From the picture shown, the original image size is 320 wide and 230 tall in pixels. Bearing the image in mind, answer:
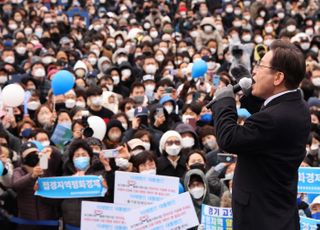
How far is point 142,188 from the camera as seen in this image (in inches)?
233

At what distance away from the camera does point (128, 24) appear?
18859 millimetres

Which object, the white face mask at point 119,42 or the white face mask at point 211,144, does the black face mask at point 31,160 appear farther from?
the white face mask at point 119,42

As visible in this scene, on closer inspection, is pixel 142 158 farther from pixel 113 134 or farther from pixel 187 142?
pixel 113 134

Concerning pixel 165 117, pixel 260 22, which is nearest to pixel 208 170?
pixel 165 117

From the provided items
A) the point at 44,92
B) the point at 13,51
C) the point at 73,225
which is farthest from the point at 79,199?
the point at 13,51

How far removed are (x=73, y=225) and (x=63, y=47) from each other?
30.7 ft

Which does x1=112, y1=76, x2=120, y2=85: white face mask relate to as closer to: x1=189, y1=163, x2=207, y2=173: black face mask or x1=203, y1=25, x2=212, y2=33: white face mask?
x1=203, y1=25, x2=212, y2=33: white face mask

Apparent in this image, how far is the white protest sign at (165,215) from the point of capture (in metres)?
5.28

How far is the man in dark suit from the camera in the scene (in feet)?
10.7

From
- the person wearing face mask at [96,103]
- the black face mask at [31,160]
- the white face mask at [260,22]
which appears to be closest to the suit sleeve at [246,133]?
the black face mask at [31,160]

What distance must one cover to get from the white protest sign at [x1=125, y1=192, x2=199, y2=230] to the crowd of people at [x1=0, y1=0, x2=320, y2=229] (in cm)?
65

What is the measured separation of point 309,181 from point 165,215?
125cm

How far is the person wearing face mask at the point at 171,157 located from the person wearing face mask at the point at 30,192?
1366 millimetres

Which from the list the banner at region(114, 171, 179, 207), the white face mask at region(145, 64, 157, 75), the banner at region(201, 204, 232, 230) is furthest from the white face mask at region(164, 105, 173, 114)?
the banner at region(201, 204, 232, 230)
